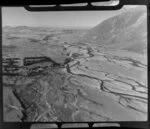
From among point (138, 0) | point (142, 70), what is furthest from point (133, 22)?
point (142, 70)

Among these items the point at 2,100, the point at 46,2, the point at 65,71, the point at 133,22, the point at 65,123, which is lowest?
the point at 65,123

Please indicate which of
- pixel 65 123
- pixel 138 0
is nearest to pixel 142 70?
pixel 138 0

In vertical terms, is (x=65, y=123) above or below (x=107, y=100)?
below

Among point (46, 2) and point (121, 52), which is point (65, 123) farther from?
point (46, 2)

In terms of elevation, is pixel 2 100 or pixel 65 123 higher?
pixel 2 100

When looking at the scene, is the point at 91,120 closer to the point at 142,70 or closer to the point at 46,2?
the point at 142,70

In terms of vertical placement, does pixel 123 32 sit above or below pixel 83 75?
above
